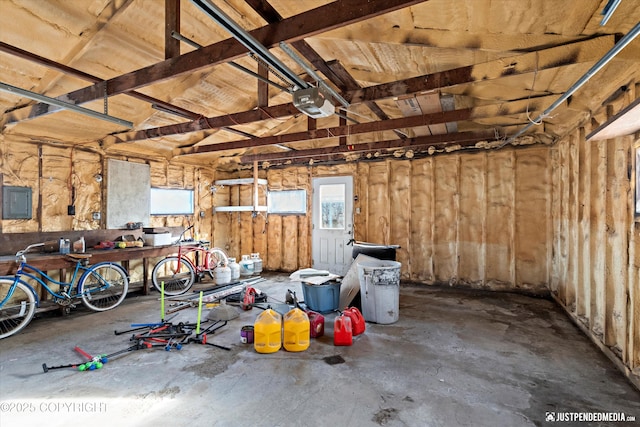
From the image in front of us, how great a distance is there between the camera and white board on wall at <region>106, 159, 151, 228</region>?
19.6 ft

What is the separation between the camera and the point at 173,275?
6.44 m

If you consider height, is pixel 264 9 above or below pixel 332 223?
above

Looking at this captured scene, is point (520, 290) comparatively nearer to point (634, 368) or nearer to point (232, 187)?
point (634, 368)

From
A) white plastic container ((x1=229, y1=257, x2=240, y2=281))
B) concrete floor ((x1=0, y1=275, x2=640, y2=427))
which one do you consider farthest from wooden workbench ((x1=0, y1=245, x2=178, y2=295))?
white plastic container ((x1=229, y1=257, x2=240, y2=281))

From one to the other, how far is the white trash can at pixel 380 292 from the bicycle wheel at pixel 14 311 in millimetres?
4222

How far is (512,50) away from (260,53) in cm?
192

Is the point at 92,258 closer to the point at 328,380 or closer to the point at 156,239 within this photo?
the point at 156,239

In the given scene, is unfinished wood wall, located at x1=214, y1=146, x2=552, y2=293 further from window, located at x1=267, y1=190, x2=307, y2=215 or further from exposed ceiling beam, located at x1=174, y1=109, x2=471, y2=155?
exposed ceiling beam, located at x1=174, y1=109, x2=471, y2=155

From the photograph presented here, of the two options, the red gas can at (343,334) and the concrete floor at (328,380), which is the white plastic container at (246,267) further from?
the red gas can at (343,334)

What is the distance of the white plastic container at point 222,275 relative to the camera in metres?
6.33

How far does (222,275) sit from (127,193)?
8.10 feet

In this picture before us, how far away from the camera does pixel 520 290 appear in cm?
568

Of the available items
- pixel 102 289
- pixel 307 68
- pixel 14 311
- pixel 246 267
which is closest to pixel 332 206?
pixel 246 267

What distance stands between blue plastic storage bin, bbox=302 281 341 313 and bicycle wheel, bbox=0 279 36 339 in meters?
3.48
